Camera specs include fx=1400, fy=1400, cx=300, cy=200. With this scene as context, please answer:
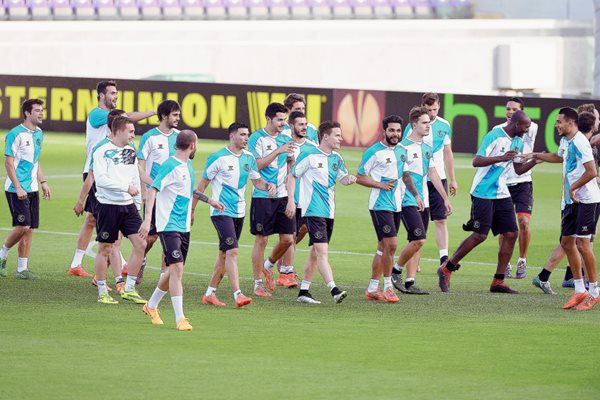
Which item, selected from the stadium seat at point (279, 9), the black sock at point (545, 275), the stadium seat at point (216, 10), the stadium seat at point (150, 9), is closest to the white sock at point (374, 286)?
the black sock at point (545, 275)

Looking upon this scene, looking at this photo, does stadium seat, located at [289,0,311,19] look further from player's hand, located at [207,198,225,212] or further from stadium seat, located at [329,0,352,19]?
player's hand, located at [207,198,225,212]

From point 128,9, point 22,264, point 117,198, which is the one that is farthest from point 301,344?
point 128,9

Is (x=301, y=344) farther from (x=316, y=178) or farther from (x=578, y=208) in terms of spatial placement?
(x=578, y=208)

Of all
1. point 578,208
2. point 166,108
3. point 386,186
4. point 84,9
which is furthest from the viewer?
point 84,9

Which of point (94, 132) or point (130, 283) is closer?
point (130, 283)

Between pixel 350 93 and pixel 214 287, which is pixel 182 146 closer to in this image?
pixel 214 287

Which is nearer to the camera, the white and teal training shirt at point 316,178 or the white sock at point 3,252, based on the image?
the white and teal training shirt at point 316,178

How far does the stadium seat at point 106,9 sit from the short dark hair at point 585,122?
3630cm

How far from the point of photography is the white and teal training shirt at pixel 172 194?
12820 mm

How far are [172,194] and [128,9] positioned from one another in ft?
123

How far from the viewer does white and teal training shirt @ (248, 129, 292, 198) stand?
51.0ft

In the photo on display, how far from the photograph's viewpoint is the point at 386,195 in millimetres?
14672

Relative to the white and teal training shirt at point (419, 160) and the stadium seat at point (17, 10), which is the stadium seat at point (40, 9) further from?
the white and teal training shirt at point (419, 160)

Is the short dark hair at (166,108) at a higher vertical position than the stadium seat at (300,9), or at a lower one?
lower
